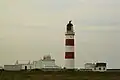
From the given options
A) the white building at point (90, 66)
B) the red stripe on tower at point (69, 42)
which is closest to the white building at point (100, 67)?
the white building at point (90, 66)

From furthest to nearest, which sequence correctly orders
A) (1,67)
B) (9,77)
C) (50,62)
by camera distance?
(50,62)
(1,67)
(9,77)

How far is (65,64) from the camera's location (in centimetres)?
2941

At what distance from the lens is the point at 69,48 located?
29.3 meters

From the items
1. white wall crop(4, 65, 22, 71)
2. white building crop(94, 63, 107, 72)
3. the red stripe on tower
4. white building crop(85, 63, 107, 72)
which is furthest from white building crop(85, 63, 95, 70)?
white wall crop(4, 65, 22, 71)

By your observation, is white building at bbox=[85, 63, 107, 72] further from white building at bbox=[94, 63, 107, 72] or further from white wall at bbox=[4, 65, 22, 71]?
white wall at bbox=[4, 65, 22, 71]

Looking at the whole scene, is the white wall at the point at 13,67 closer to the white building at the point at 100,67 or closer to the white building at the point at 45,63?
the white building at the point at 45,63

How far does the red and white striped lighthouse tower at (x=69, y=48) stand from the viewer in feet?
95.7

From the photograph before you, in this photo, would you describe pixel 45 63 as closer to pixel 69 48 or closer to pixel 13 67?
pixel 13 67

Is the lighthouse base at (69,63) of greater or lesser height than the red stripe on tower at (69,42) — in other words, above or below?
below

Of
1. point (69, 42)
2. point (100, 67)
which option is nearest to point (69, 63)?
point (69, 42)

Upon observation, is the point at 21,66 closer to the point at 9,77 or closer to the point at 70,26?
the point at 70,26

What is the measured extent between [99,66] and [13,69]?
5811 mm

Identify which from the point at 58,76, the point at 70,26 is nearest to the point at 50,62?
the point at 70,26

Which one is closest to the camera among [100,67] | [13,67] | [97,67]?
[13,67]
